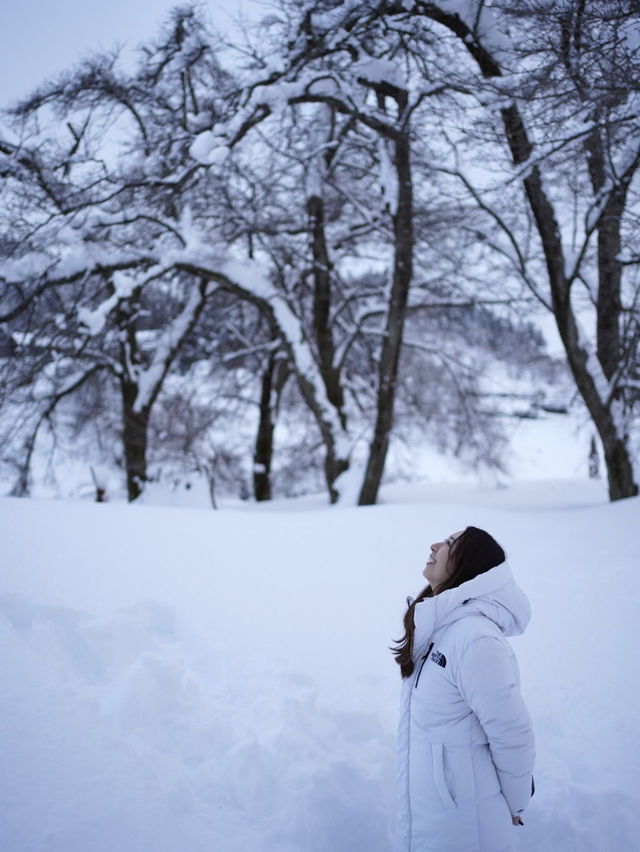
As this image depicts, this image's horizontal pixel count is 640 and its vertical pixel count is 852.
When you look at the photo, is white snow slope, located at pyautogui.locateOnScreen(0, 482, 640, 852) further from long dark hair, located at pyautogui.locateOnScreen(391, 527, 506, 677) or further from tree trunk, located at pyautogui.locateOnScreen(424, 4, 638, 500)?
tree trunk, located at pyautogui.locateOnScreen(424, 4, 638, 500)

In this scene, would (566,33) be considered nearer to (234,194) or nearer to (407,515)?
(407,515)

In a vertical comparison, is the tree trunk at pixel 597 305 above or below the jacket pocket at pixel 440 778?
above

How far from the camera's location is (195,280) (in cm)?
996

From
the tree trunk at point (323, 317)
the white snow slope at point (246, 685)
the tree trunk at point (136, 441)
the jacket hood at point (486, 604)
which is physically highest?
the tree trunk at point (323, 317)

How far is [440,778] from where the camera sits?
1529 mm

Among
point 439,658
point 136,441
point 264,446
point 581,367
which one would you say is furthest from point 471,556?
point 264,446

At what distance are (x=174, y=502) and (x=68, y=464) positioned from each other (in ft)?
17.6

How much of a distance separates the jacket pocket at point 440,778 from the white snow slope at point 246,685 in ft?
2.47

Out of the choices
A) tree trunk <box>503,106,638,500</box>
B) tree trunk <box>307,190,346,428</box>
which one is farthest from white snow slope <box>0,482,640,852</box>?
tree trunk <box>307,190,346,428</box>

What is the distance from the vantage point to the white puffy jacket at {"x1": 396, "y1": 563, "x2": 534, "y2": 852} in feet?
4.85

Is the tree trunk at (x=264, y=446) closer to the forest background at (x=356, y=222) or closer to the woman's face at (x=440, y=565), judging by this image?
the forest background at (x=356, y=222)

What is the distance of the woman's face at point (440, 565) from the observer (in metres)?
1.69

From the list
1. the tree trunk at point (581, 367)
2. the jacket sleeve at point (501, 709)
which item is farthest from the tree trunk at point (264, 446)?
the jacket sleeve at point (501, 709)

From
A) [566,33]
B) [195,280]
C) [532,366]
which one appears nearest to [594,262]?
[532,366]
